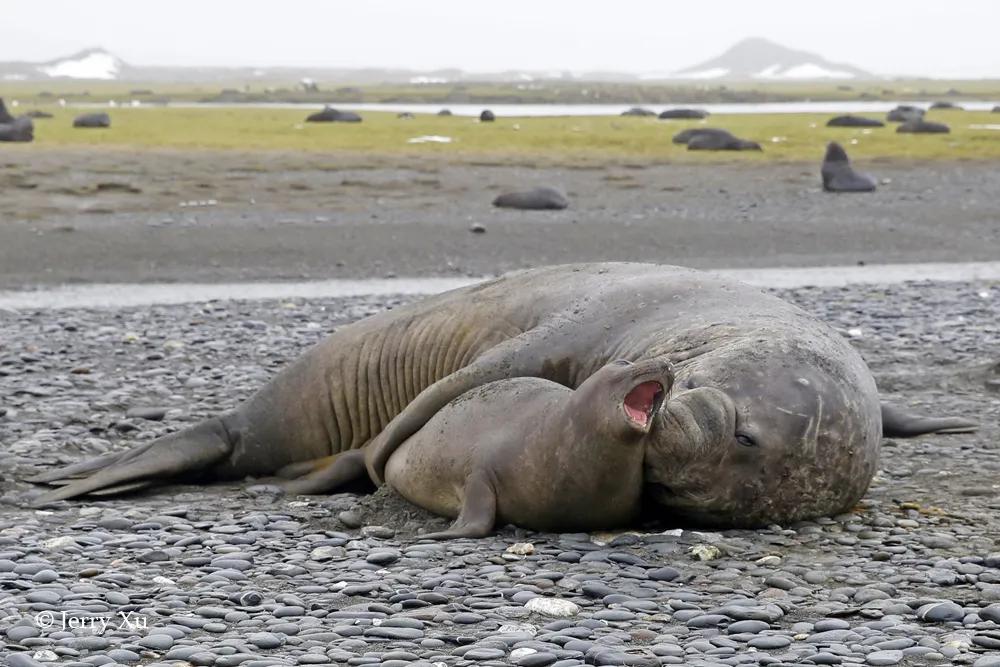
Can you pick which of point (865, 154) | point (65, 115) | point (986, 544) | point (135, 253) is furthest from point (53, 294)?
point (65, 115)

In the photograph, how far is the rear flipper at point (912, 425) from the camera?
751 centimetres

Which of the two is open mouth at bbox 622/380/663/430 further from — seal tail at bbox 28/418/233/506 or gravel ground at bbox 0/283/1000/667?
seal tail at bbox 28/418/233/506

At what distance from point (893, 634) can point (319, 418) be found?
3627 mm

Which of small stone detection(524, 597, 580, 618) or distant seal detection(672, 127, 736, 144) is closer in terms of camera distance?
small stone detection(524, 597, 580, 618)

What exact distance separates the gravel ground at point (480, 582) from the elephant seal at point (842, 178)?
56.9 ft

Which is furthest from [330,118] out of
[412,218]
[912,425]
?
[912,425]

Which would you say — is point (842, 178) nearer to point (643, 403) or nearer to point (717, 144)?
point (717, 144)

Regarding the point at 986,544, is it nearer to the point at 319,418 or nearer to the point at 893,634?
the point at 893,634

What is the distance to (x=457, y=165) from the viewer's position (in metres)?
26.0

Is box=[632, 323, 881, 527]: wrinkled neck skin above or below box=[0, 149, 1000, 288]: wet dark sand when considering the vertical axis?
above

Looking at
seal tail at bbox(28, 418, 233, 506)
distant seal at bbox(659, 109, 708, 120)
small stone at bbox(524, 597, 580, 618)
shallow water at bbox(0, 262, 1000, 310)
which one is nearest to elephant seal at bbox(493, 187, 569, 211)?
shallow water at bbox(0, 262, 1000, 310)

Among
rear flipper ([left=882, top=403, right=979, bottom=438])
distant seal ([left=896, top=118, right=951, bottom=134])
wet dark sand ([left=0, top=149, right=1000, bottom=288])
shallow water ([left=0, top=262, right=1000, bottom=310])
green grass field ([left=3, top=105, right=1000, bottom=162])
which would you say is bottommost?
shallow water ([left=0, top=262, right=1000, bottom=310])

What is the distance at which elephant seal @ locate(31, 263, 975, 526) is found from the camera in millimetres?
5516

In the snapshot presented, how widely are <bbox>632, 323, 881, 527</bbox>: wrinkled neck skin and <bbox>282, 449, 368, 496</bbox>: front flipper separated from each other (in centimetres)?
167
